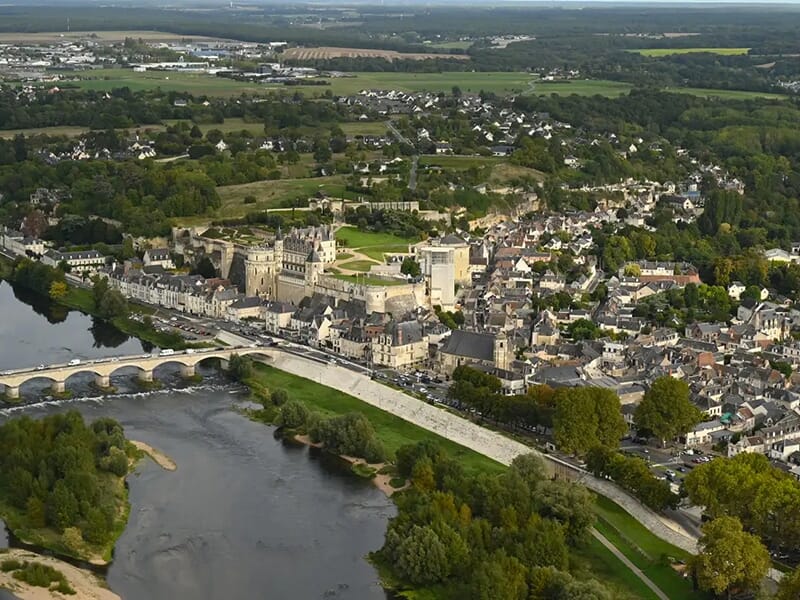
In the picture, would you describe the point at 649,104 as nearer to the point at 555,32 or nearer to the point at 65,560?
the point at 65,560

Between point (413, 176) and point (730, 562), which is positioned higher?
point (730, 562)

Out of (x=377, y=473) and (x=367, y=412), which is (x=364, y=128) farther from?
(x=377, y=473)

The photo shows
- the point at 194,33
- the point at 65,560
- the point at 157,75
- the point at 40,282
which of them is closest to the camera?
the point at 65,560

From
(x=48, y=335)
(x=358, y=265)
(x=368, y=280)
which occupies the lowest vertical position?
(x=48, y=335)

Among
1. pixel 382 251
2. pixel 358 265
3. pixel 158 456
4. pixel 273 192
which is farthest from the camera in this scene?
pixel 273 192

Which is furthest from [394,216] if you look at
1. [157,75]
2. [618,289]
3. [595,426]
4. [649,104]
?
[157,75]

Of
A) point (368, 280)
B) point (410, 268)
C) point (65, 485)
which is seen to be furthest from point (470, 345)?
point (65, 485)

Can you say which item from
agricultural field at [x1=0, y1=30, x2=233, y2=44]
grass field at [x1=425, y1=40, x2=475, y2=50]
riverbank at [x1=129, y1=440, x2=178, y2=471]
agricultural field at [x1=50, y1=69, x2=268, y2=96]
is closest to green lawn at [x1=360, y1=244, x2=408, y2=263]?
riverbank at [x1=129, y1=440, x2=178, y2=471]
